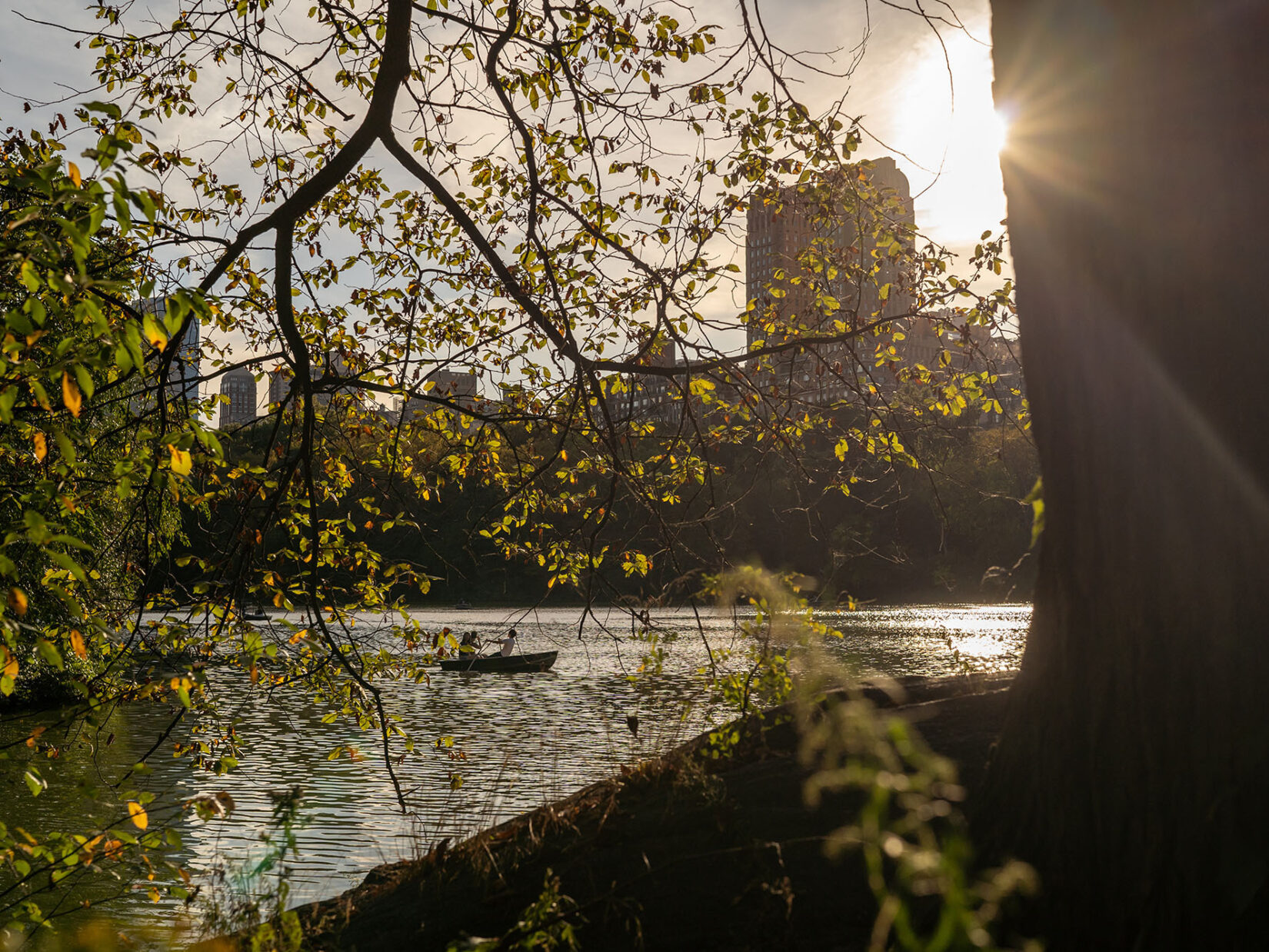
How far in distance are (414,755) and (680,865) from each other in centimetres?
952

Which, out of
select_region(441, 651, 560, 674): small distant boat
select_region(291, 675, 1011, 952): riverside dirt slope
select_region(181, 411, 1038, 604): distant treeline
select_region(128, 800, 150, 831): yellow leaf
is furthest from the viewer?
select_region(441, 651, 560, 674): small distant boat

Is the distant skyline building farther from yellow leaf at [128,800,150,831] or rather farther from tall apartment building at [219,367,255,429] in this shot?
yellow leaf at [128,800,150,831]

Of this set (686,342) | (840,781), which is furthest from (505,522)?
(840,781)

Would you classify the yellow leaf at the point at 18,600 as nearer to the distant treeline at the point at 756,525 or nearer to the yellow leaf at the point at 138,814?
the yellow leaf at the point at 138,814

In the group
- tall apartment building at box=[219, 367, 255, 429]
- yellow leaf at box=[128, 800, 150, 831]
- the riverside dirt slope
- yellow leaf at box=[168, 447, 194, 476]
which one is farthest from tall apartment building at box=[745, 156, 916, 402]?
yellow leaf at box=[128, 800, 150, 831]

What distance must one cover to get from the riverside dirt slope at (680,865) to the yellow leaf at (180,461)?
5.27 ft

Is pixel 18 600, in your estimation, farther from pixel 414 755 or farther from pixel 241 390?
pixel 414 755

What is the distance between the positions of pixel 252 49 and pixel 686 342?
3.19 meters

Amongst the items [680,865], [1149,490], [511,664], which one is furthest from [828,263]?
[511,664]

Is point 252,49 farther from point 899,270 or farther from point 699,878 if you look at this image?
point 699,878

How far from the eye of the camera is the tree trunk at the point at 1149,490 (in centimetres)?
224

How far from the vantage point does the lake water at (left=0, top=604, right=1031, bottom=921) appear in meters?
8.16

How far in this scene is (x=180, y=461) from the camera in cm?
253

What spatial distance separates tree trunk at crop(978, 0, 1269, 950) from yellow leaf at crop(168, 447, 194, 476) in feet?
7.73
